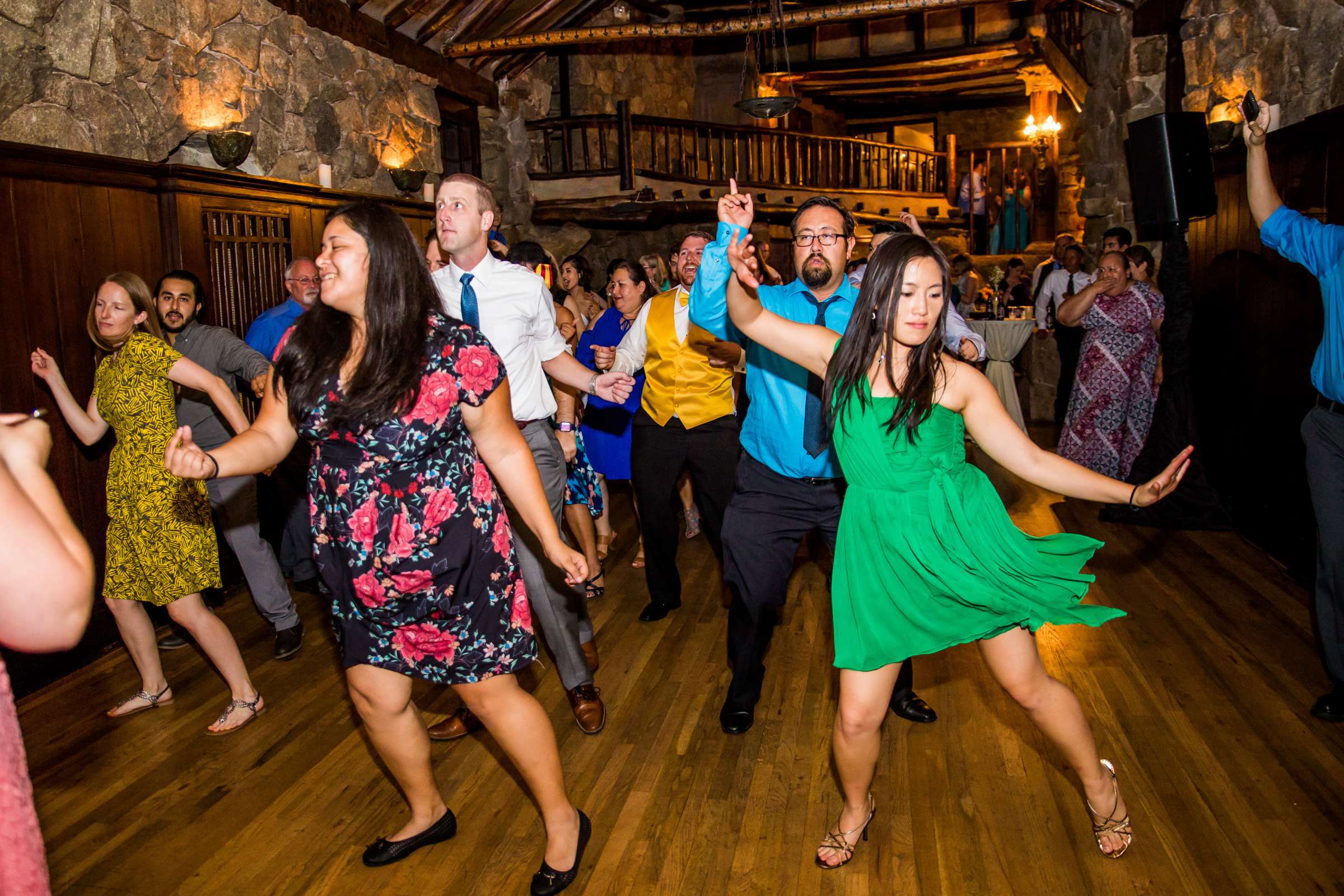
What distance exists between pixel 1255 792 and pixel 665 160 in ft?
34.5

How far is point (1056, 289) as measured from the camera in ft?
27.2

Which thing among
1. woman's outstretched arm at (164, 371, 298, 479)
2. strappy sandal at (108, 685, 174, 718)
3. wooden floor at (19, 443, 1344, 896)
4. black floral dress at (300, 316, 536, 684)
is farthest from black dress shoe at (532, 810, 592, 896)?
strappy sandal at (108, 685, 174, 718)

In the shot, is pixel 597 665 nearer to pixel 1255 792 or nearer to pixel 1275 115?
pixel 1255 792

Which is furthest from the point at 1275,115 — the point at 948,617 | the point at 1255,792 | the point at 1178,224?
the point at 948,617

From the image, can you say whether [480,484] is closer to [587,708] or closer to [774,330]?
[774,330]

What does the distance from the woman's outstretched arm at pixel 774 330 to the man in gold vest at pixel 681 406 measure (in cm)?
128

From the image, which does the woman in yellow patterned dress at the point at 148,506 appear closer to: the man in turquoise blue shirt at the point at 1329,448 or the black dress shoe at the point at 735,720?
the black dress shoe at the point at 735,720

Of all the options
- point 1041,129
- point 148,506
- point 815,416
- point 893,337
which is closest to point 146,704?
point 148,506

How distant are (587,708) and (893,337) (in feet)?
5.41

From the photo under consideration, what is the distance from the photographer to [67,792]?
2822mm

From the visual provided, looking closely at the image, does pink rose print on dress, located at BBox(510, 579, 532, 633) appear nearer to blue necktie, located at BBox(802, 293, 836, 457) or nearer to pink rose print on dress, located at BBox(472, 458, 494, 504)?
pink rose print on dress, located at BBox(472, 458, 494, 504)

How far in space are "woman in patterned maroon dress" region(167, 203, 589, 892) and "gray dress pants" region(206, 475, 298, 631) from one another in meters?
1.81

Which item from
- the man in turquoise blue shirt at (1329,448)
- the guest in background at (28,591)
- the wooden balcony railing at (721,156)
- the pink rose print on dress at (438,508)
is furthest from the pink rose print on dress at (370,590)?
the wooden balcony railing at (721,156)

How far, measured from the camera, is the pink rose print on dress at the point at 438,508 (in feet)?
6.56
